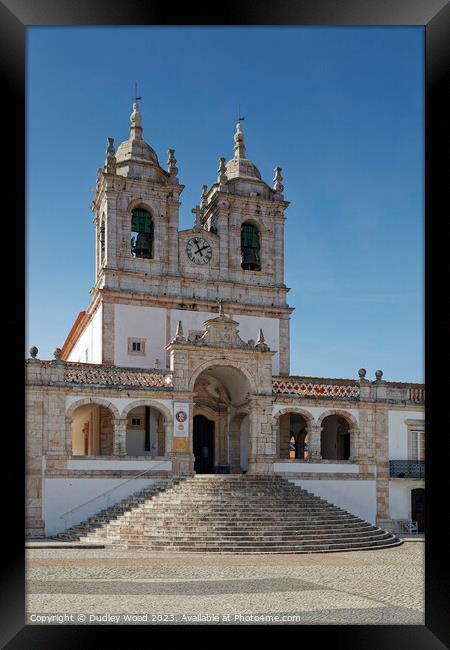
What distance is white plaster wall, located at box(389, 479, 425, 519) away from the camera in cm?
2456

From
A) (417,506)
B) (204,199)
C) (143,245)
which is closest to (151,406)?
(143,245)

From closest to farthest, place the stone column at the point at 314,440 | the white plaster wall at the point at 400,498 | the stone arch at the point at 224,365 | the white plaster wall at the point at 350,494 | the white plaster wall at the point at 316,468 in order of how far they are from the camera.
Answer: the stone arch at the point at 224,365 < the white plaster wall at the point at 316,468 < the white plaster wall at the point at 350,494 < the stone column at the point at 314,440 < the white plaster wall at the point at 400,498

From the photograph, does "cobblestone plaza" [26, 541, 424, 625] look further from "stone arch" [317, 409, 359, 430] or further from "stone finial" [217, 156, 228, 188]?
"stone finial" [217, 156, 228, 188]

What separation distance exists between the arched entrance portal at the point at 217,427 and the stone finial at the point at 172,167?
7691mm

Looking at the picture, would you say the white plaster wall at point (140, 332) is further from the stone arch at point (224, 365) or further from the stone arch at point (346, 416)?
the stone arch at point (346, 416)

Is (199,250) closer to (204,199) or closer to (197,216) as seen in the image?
(197,216)

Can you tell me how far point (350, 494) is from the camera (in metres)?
24.1

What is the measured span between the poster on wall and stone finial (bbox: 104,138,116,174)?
9.41 m

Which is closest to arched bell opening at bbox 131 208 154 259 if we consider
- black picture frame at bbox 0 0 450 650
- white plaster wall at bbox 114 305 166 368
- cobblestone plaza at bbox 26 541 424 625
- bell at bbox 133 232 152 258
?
bell at bbox 133 232 152 258

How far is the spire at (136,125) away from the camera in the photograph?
28578 mm
